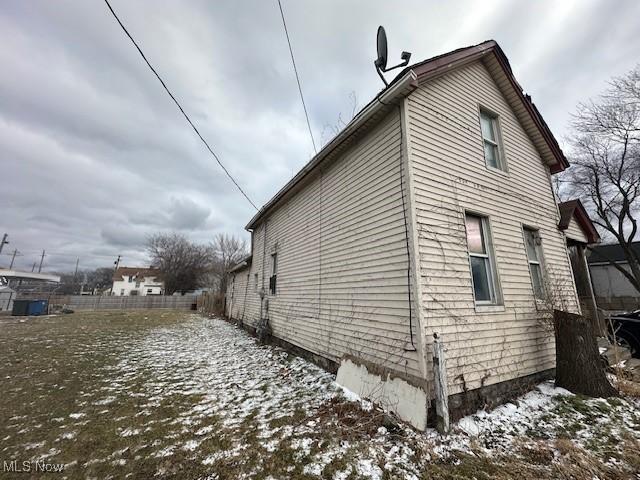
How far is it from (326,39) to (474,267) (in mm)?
7169

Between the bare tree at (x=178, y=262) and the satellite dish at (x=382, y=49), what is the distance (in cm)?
4164

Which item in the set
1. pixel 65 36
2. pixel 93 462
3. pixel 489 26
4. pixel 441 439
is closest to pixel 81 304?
pixel 65 36

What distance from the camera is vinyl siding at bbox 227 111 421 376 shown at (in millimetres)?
4371

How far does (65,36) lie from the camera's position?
16.9ft

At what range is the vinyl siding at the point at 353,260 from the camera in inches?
A: 172

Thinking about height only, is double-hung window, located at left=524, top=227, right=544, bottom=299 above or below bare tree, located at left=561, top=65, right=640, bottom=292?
below

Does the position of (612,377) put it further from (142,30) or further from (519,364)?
(142,30)

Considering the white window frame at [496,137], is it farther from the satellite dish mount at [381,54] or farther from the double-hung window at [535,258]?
the satellite dish mount at [381,54]

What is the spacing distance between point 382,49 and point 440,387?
627 centimetres

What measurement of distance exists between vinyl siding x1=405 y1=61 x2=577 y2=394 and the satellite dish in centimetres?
110

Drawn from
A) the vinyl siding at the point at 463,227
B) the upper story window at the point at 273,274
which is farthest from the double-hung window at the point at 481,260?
the upper story window at the point at 273,274

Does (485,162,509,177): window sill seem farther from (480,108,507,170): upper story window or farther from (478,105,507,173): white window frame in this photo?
(480,108,507,170): upper story window

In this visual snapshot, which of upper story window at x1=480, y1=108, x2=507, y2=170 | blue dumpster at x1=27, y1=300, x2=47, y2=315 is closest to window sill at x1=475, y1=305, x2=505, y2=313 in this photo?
upper story window at x1=480, y1=108, x2=507, y2=170

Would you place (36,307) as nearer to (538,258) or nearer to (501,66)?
(538,258)
